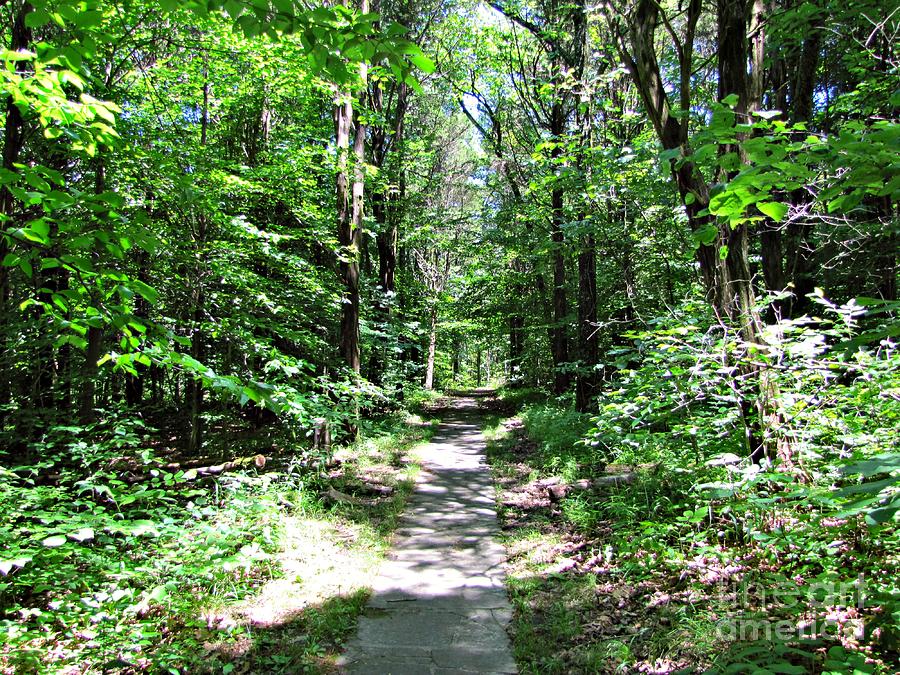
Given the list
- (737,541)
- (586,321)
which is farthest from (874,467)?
(586,321)

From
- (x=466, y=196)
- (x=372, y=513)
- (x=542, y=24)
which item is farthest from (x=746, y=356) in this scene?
(x=466, y=196)

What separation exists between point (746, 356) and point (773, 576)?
5.93 feet

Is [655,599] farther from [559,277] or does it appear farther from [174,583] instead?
[559,277]

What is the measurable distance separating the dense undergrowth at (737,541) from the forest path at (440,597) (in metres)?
0.28

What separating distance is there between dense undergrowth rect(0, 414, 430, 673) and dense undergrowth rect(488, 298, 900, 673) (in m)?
1.78

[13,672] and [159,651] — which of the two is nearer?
[13,672]

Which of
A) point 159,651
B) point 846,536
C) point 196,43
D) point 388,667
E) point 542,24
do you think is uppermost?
point 542,24

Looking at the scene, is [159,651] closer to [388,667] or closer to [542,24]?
[388,667]

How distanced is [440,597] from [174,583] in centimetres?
226

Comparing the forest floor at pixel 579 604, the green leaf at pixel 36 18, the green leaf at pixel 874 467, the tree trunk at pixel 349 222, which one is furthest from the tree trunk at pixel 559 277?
the green leaf at pixel 36 18

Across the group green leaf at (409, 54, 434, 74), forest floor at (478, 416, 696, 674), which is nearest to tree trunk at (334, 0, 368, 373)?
forest floor at (478, 416, 696, 674)

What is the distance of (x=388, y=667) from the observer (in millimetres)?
3396

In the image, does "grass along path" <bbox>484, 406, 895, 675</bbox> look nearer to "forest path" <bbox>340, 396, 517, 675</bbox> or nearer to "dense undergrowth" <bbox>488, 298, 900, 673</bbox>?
"dense undergrowth" <bbox>488, 298, 900, 673</bbox>

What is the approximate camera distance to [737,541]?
3.95m
